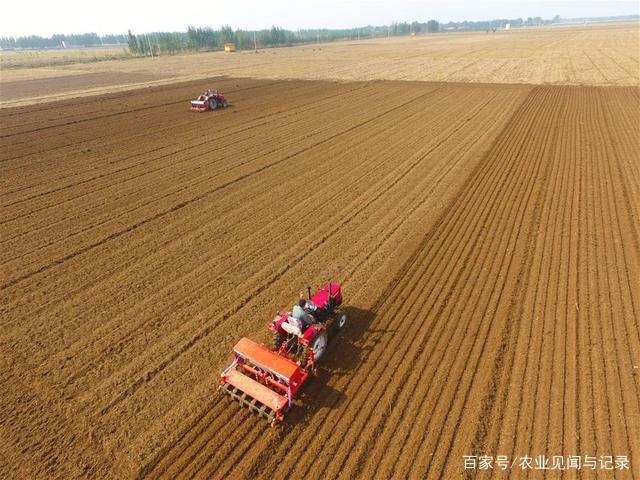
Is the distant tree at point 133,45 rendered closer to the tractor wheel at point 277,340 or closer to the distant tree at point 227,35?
the distant tree at point 227,35

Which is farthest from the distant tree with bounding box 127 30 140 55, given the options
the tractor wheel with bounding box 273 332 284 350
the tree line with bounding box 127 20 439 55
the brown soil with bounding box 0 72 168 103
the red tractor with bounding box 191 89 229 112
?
the tractor wheel with bounding box 273 332 284 350

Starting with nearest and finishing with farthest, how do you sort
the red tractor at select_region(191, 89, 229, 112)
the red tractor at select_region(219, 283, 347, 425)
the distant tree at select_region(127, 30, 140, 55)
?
the red tractor at select_region(219, 283, 347, 425) < the red tractor at select_region(191, 89, 229, 112) < the distant tree at select_region(127, 30, 140, 55)

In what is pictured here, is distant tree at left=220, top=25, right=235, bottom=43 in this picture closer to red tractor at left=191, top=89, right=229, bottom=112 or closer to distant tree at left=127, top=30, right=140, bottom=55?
distant tree at left=127, top=30, right=140, bottom=55

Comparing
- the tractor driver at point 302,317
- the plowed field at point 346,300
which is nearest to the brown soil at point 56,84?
the plowed field at point 346,300

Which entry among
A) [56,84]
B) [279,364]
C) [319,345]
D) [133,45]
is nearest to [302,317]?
[319,345]

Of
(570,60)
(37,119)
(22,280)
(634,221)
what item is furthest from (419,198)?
(570,60)
